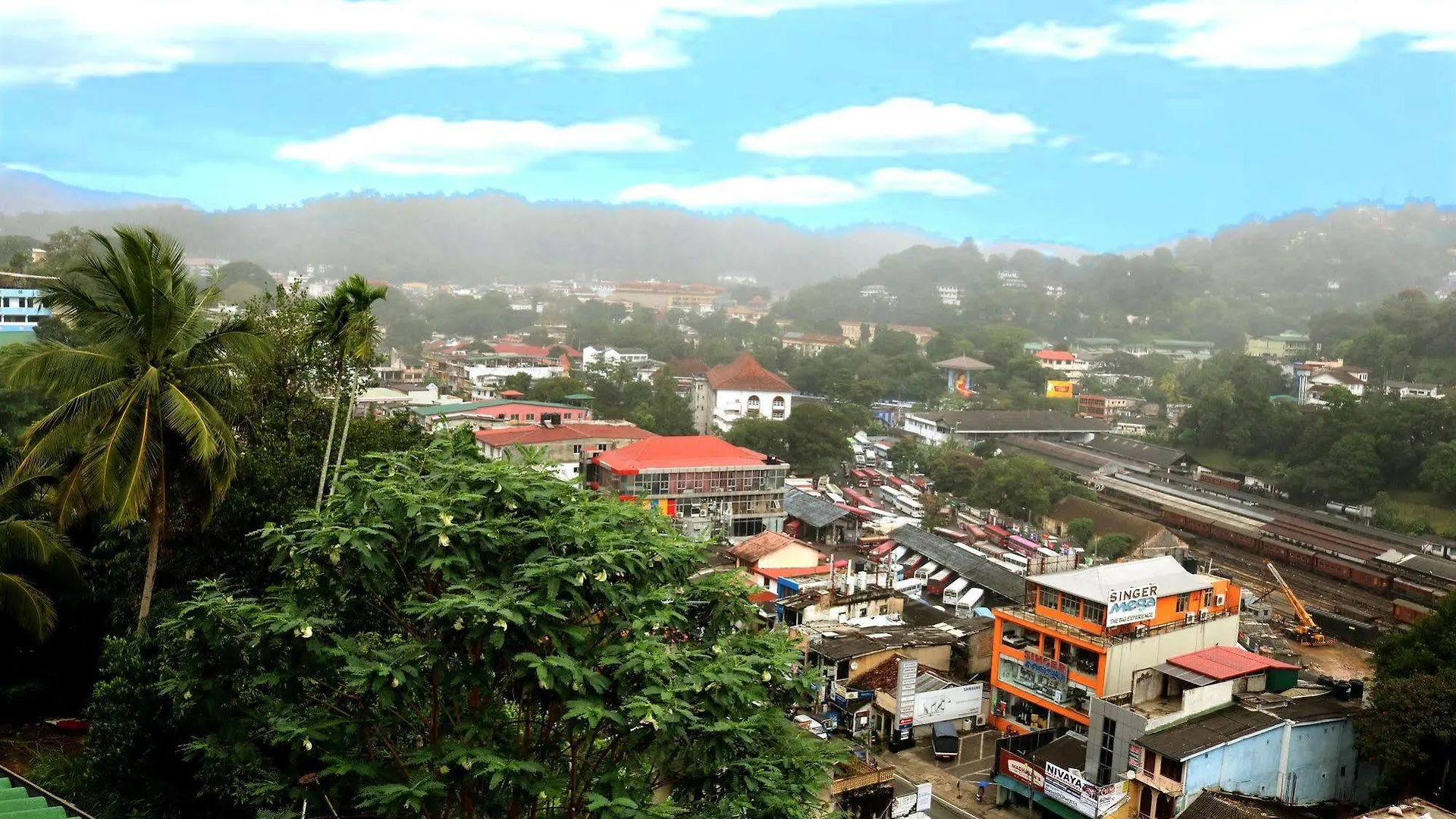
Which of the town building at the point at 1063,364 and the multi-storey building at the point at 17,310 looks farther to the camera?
the town building at the point at 1063,364

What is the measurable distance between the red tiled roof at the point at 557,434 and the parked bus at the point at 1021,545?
17.9ft

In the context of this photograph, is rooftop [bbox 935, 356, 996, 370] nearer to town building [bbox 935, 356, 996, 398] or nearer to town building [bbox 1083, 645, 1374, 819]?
town building [bbox 935, 356, 996, 398]

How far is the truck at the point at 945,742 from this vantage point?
7.75 metres

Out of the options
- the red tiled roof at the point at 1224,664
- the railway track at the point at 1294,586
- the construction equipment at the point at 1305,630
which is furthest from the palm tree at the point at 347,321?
the railway track at the point at 1294,586

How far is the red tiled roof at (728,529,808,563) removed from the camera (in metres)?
11.1

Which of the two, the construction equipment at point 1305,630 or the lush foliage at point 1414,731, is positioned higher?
the lush foliage at point 1414,731

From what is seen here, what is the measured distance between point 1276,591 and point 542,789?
12.5m

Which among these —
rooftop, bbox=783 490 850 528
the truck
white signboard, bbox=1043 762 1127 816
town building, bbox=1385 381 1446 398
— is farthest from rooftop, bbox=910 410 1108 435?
white signboard, bbox=1043 762 1127 816

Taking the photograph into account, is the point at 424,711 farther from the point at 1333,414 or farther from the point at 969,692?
the point at 1333,414

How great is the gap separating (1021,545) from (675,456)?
4.88 m

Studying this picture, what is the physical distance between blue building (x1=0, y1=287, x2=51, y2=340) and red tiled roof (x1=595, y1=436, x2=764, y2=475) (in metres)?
8.83

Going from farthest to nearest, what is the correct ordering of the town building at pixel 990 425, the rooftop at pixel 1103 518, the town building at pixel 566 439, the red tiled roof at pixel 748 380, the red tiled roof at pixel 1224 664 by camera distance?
the red tiled roof at pixel 748 380, the town building at pixel 990 425, the town building at pixel 566 439, the rooftop at pixel 1103 518, the red tiled roof at pixel 1224 664

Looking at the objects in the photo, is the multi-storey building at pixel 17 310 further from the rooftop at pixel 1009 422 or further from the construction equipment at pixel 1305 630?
the rooftop at pixel 1009 422

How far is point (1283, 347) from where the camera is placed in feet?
111
